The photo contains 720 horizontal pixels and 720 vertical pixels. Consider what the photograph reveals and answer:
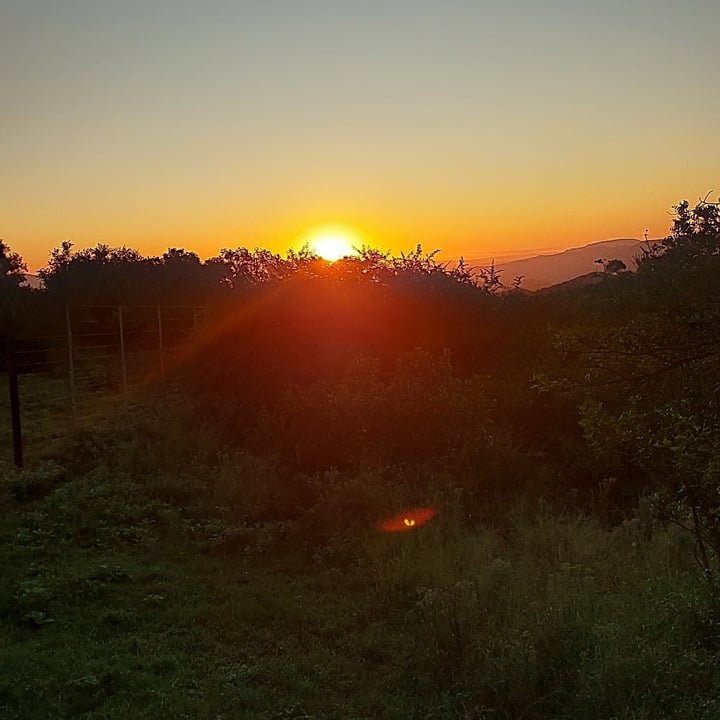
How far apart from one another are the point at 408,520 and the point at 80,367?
46.0 feet

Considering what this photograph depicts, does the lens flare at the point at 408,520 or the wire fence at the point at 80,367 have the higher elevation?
the wire fence at the point at 80,367

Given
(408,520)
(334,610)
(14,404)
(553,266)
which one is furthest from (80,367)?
(553,266)

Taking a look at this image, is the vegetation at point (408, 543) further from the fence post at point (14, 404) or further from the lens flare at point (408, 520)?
the fence post at point (14, 404)

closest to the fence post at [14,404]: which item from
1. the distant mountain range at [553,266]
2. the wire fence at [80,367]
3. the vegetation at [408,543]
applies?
the wire fence at [80,367]

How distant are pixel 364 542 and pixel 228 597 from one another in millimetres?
1589

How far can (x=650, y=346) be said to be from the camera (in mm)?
4844

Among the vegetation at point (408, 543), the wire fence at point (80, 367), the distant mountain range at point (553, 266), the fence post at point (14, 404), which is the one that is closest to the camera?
the vegetation at point (408, 543)

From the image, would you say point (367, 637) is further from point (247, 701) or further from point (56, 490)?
point (56, 490)

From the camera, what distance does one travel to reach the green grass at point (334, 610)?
4434 millimetres

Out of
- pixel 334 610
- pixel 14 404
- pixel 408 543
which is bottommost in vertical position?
pixel 334 610

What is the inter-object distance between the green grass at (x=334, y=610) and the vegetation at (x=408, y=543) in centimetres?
2

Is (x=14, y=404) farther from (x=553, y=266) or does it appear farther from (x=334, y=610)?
(x=553, y=266)

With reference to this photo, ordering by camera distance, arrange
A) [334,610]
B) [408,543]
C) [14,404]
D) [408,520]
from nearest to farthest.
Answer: [334,610], [408,543], [408,520], [14,404]

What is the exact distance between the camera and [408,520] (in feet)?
25.1
